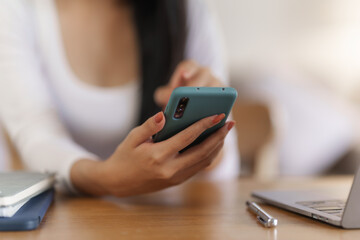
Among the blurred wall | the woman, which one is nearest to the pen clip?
the woman

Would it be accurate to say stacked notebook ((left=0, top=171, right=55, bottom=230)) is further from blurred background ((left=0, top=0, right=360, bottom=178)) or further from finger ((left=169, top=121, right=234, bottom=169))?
blurred background ((left=0, top=0, right=360, bottom=178))

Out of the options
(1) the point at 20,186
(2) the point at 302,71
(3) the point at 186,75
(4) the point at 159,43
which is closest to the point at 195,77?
(3) the point at 186,75

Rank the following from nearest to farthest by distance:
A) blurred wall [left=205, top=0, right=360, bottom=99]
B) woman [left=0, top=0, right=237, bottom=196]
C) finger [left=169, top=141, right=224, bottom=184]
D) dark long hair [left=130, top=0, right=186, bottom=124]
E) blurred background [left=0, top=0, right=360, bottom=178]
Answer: finger [left=169, top=141, right=224, bottom=184] → woman [left=0, top=0, right=237, bottom=196] → dark long hair [left=130, top=0, right=186, bottom=124] → blurred background [left=0, top=0, right=360, bottom=178] → blurred wall [left=205, top=0, right=360, bottom=99]

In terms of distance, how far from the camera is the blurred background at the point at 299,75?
1729mm

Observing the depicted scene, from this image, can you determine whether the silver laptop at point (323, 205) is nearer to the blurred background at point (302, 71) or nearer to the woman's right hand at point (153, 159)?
the woman's right hand at point (153, 159)

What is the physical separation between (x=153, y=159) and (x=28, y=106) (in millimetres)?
457

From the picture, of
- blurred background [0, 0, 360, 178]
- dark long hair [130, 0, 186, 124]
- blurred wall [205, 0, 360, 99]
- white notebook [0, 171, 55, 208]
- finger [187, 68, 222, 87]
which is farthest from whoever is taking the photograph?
blurred wall [205, 0, 360, 99]

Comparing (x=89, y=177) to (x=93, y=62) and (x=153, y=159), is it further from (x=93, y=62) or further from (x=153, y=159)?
(x=93, y=62)

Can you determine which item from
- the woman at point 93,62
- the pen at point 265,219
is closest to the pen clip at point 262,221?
the pen at point 265,219

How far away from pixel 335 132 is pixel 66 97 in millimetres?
1265

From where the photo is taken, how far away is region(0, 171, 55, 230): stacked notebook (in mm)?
356

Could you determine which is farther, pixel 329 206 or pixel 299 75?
pixel 299 75

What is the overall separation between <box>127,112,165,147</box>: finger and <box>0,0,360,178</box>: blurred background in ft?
3.40

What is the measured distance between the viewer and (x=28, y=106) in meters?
0.78
